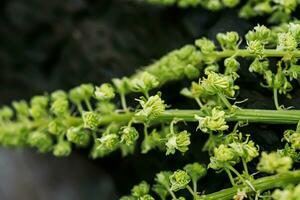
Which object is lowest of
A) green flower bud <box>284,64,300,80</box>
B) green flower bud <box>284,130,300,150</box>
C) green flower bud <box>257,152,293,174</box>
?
green flower bud <box>257,152,293,174</box>

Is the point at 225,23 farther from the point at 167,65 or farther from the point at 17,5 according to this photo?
the point at 17,5

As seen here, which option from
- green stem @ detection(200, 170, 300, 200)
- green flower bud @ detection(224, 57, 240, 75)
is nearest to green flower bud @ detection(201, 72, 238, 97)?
green flower bud @ detection(224, 57, 240, 75)

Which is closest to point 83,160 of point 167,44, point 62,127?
point 167,44

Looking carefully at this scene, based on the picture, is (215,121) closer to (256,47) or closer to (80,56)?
(256,47)

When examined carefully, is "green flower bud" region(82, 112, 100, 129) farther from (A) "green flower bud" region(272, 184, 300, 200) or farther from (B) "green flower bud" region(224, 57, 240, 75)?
(A) "green flower bud" region(272, 184, 300, 200)

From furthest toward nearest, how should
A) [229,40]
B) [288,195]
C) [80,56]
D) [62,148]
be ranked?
1. [80,56]
2. [62,148]
3. [229,40]
4. [288,195]

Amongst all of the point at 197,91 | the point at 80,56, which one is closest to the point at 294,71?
the point at 197,91

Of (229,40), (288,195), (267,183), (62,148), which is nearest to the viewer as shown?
(288,195)
